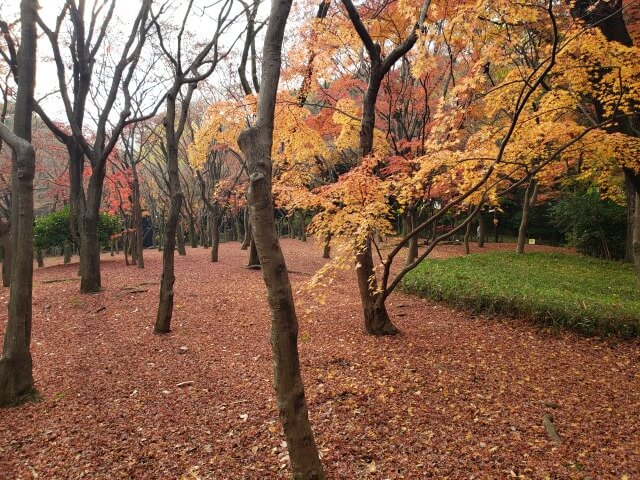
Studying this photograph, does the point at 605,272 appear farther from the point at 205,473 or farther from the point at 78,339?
the point at 78,339

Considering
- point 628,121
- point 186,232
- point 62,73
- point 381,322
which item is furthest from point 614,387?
point 186,232

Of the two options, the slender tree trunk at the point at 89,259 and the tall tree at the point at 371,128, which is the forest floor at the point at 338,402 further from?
the slender tree trunk at the point at 89,259

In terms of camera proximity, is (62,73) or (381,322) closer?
(381,322)

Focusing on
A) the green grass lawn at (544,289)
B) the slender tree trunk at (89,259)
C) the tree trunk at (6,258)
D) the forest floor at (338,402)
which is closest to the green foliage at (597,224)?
the green grass lawn at (544,289)

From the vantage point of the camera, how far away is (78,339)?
20.5 ft

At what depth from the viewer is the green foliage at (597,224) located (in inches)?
588

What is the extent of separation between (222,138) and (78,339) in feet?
15.6

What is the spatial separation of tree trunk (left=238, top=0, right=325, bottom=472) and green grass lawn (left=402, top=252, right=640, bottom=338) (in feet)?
18.9

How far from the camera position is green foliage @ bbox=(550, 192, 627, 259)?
1495cm

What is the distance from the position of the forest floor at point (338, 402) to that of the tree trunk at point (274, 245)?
956mm

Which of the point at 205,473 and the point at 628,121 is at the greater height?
the point at 628,121

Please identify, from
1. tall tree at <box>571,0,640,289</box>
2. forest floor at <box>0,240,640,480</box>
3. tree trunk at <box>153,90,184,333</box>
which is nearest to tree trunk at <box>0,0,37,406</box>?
forest floor at <box>0,240,640,480</box>

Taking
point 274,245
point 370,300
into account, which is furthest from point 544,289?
point 274,245

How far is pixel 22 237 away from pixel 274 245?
128 inches
